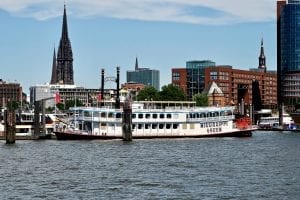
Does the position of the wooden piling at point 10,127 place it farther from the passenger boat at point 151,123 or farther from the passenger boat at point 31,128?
the passenger boat at point 31,128

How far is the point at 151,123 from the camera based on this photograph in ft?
490

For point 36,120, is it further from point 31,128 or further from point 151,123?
point 151,123

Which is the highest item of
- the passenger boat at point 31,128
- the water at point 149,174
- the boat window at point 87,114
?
the boat window at point 87,114

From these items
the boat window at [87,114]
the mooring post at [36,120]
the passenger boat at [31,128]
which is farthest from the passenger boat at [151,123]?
the mooring post at [36,120]

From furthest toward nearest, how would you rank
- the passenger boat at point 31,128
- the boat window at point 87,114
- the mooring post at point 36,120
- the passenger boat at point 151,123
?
1. the passenger boat at point 31,128
2. the boat window at point 87,114
3. the passenger boat at point 151,123
4. the mooring post at point 36,120

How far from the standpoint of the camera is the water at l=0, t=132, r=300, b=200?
6022cm

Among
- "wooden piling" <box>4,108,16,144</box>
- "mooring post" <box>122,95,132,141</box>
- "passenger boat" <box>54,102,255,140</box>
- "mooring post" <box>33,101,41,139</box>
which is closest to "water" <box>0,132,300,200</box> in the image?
"wooden piling" <box>4,108,16,144</box>

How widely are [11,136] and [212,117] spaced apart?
43.4 m

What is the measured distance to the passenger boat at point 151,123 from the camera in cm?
14538

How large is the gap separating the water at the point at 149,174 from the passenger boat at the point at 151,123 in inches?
1361

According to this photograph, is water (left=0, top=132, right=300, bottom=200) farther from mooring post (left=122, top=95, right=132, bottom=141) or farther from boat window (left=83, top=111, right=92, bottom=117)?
boat window (left=83, top=111, right=92, bottom=117)

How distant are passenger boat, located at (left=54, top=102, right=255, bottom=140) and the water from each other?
34.6 m

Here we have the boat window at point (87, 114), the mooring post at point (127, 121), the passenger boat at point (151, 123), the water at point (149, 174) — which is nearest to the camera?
the water at point (149, 174)

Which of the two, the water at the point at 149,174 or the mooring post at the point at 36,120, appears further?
the mooring post at the point at 36,120
